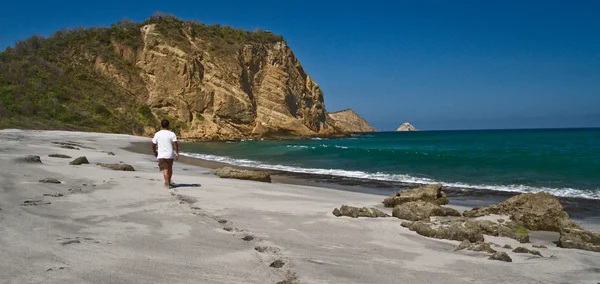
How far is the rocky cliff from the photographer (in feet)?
156

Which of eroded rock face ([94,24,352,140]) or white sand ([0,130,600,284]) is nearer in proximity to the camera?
white sand ([0,130,600,284])

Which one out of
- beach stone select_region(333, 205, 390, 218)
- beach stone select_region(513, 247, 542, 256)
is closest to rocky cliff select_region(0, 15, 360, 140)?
beach stone select_region(333, 205, 390, 218)

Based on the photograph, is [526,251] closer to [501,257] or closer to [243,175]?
[501,257]

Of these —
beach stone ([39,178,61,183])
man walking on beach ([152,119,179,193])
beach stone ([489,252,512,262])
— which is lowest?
beach stone ([489,252,512,262])

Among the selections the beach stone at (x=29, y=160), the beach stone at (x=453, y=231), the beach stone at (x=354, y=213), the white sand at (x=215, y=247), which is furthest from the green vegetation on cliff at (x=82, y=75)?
the beach stone at (x=453, y=231)

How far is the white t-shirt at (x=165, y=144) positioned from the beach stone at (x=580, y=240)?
7027 mm

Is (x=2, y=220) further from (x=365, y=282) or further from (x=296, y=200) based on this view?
(x=296, y=200)

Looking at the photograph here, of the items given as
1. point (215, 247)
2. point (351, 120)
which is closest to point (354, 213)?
point (215, 247)

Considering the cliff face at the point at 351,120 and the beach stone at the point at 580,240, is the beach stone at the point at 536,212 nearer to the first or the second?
the beach stone at the point at 580,240

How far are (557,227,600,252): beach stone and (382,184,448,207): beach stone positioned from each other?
10.1 ft

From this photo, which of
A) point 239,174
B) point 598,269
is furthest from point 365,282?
point 239,174

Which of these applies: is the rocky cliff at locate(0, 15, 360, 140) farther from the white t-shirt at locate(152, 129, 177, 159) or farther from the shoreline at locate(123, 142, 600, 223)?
the white t-shirt at locate(152, 129, 177, 159)

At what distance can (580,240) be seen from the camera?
5.25 metres

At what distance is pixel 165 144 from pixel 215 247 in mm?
5114
